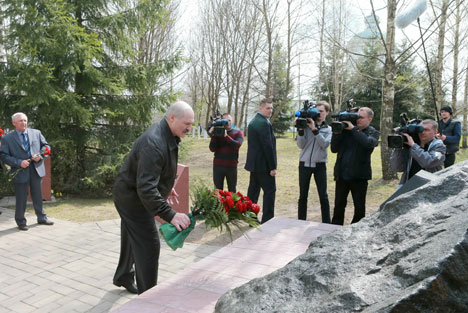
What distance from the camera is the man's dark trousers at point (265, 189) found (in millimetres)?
5801

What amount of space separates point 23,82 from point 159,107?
3.27 m

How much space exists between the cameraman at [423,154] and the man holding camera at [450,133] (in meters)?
3.30

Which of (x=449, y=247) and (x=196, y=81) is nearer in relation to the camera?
(x=449, y=247)

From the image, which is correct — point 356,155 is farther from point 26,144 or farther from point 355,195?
point 26,144

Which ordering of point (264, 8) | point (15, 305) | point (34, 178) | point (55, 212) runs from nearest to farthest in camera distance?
point (15, 305) < point (34, 178) < point (55, 212) < point (264, 8)

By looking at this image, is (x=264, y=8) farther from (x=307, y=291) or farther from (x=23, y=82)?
(x=307, y=291)

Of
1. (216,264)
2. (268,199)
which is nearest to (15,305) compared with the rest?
(216,264)

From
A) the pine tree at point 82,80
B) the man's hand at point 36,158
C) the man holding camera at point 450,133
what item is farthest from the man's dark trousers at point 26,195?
the man holding camera at point 450,133

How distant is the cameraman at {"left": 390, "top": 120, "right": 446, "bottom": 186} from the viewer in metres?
4.44

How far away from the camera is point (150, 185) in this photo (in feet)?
9.37

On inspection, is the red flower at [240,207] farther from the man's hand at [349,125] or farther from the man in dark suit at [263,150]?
the man's hand at [349,125]

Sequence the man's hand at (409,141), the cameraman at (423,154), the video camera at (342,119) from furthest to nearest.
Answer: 1. the video camera at (342,119)
2. the man's hand at (409,141)
3. the cameraman at (423,154)

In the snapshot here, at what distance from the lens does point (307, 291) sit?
75.9 inches

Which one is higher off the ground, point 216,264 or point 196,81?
point 196,81
